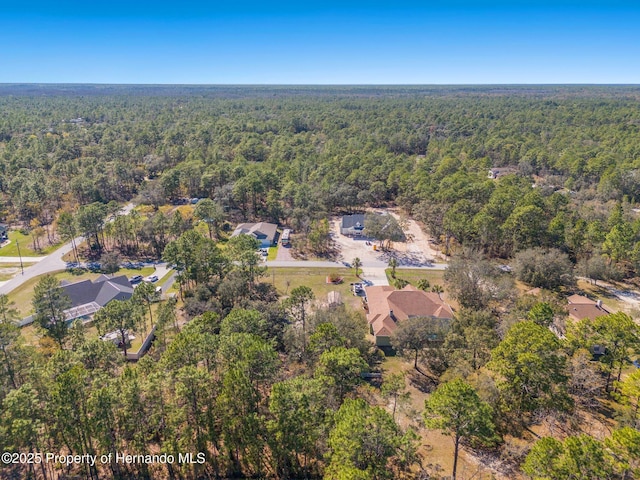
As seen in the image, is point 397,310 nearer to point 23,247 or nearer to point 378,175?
point 378,175

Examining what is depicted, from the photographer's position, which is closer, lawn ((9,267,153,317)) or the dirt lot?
lawn ((9,267,153,317))

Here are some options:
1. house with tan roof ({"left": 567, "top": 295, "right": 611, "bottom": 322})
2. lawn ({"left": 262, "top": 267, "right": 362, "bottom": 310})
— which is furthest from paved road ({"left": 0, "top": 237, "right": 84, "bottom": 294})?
house with tan roof ({"left": 567, "top": 295, "right": 611, "bottom": 322})

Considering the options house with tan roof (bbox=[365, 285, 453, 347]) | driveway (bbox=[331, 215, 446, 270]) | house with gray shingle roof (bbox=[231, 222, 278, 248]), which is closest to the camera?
house with tan roof (bbox=[365, 285, 453, 347])

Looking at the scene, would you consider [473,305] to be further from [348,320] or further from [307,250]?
[307,250]

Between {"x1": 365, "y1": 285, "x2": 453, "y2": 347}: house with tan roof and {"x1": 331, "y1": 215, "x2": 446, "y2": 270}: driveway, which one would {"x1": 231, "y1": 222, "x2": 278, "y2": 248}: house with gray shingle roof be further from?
{"x1": 365, "y1": 285, "x2": 453, "y2": 347}: house with tan roof

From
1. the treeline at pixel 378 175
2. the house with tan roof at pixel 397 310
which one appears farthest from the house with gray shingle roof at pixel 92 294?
the treeline at pixel 378 175

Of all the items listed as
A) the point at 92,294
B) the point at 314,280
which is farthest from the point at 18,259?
the point at 314,280
